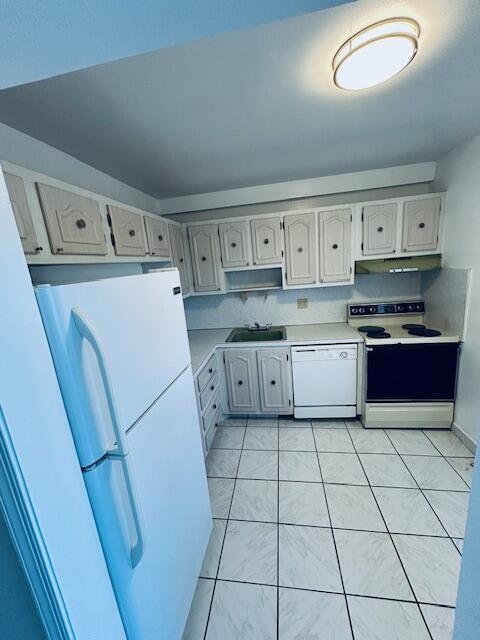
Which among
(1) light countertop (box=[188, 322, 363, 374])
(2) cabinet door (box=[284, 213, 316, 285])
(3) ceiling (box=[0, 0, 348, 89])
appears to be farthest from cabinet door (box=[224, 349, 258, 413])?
(3) ceiling (box=[0, 0, 348, 89])

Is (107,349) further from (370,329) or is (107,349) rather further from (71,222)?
(370,329)

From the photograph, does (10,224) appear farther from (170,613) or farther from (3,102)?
(170,613)

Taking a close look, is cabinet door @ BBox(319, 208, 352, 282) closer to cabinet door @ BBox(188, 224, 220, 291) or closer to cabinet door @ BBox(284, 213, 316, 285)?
cabinet door @ BBox(284, 213, 316, 285)

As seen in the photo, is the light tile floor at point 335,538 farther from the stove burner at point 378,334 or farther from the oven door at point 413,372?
the stove burner at point 378,334

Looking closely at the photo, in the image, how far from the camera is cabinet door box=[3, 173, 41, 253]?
0.99 metres

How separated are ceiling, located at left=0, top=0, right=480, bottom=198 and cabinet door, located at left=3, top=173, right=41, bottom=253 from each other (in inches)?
16.7

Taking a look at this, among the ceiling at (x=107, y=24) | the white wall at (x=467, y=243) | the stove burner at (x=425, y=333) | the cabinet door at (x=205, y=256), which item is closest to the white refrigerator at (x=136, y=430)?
the ceiling at (x=107, y=24)

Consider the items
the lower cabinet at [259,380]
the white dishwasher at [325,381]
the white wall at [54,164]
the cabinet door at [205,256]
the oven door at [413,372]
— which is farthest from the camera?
the cabinet door at [205,256]

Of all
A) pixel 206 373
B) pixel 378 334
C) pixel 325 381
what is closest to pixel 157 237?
pixel 206 373

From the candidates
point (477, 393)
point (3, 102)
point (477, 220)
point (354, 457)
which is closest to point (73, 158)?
point (3, 102)

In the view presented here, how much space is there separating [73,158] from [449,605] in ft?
10.7

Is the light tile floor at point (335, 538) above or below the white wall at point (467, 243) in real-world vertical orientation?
below

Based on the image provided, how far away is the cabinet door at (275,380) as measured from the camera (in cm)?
252

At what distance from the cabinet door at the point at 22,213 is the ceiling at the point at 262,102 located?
425 millimetres
